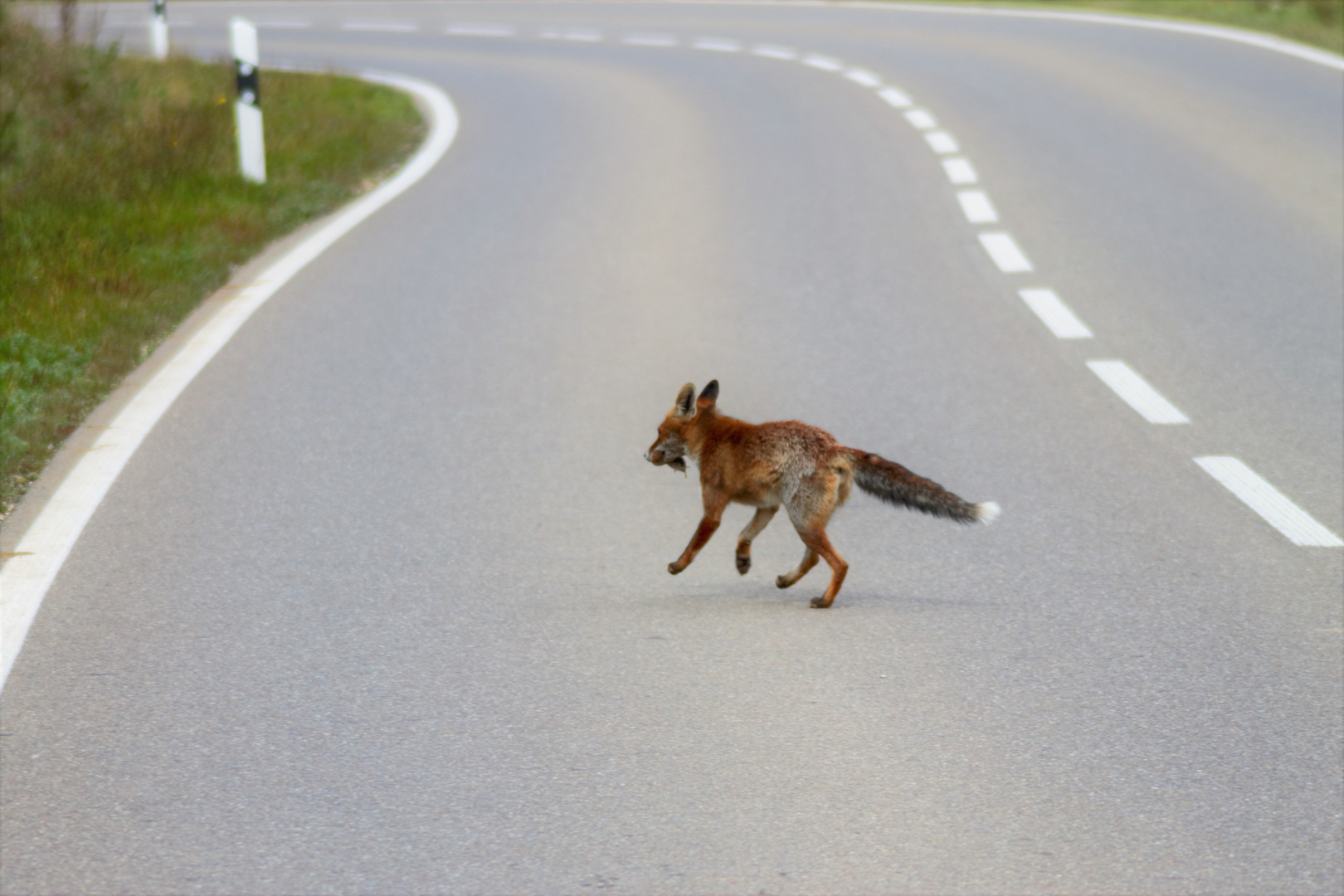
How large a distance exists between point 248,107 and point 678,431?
840cm

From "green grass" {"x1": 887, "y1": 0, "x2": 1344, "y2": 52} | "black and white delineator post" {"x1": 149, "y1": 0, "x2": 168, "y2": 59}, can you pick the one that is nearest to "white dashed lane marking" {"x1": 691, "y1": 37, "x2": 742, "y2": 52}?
"green grass" {"x1": 887, "y1": 0, "x2": 1344, "y2": 52}

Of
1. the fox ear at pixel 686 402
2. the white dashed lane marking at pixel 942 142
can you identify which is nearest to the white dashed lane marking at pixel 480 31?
the white dashed lane marking at pixel 942 142

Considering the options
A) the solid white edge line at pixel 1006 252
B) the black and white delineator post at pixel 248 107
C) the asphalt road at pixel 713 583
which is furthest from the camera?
the black and white delineator post at pixel 248 107

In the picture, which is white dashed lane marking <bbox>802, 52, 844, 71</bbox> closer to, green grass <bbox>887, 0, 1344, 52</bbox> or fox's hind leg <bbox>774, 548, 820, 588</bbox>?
green grass <bbox>887, 0, 1344, 52</bbox>

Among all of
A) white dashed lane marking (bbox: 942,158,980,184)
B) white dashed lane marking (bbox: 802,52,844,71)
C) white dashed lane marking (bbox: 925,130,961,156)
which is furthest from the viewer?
white dashed lane marking (bbox: 802,52,844,71)

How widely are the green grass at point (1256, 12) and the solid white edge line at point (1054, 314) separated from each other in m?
12.2

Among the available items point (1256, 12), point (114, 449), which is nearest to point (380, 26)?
point (1256, 12)

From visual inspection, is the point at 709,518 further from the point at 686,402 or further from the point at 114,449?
the point at 114,449

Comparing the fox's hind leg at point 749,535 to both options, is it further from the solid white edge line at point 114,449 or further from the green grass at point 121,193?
the green grass at point 121,193

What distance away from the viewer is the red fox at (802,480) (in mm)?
5785

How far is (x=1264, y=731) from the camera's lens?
486cm

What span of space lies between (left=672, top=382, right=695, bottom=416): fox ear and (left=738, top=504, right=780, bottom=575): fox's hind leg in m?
0.46

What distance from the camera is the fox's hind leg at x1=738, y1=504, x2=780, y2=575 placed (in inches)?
243

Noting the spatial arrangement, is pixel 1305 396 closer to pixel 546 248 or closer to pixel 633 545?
pixel 633 545
